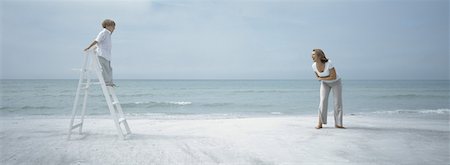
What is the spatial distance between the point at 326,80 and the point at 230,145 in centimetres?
235

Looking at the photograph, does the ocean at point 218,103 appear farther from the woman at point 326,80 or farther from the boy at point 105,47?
the boy at point 105,47

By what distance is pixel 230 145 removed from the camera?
173 inches

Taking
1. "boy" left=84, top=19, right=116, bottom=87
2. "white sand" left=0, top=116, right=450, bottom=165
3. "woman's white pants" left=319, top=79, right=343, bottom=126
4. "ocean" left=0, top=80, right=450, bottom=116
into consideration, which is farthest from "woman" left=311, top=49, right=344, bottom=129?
"ocean" left=0, top=80, right=450, bottom=116

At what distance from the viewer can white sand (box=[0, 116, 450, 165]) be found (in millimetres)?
3701

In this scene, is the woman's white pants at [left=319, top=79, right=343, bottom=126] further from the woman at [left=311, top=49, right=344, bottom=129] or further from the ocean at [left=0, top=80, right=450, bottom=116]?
the ocean at [left=0, top=80, right=450, bottom=116]

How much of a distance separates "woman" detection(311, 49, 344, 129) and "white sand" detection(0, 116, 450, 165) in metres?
0.29

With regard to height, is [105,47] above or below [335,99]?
above

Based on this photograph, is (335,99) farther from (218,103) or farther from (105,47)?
(218,103)

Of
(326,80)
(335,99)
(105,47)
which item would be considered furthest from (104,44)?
(335,99)

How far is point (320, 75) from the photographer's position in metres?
5.70

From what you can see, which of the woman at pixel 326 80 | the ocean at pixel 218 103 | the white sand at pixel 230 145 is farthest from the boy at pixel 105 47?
the ocean at pixel 218 103

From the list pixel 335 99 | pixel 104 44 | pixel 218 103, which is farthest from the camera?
pixel 218 103

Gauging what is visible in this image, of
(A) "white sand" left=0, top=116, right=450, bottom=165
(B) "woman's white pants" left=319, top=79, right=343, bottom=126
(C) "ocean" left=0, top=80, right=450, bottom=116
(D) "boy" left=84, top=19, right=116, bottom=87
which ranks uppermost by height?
(D) "boy" left=84, top=19, right=116, bottom=87

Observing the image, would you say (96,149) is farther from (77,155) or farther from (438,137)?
(438,137)
